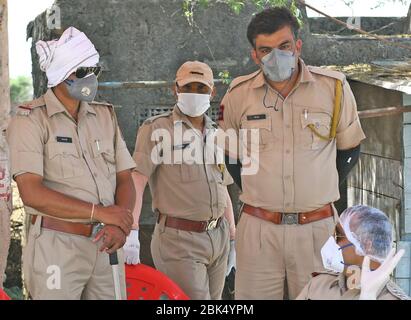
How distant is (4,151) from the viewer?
5195 mm

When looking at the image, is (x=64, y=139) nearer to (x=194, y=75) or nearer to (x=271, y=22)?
(x=271, y=22)

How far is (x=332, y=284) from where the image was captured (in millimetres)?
3432

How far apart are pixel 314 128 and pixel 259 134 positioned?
11.0 inches

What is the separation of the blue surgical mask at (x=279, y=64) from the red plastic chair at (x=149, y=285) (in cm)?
120

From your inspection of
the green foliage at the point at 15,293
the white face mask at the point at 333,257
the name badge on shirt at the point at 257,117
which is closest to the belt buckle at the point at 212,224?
the name badge on shirt at the point at 257,117

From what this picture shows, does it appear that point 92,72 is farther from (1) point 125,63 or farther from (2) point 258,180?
(1) point 125,63

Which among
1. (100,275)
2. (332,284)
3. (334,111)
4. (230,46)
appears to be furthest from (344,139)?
(230,46)

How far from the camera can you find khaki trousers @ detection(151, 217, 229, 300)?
4.93 metres

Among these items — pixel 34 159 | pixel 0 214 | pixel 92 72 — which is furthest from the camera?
pixel 0 214

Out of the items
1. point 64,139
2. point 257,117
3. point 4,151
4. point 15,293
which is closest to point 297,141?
point 257,117

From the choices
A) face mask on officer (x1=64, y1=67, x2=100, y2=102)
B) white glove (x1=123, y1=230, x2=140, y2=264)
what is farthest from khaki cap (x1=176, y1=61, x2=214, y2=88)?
face mask on officer (x1=64, y1=67, x2=100, y2=102)

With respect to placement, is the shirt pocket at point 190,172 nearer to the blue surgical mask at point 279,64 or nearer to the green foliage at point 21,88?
the blue surgical mask at point 279,64

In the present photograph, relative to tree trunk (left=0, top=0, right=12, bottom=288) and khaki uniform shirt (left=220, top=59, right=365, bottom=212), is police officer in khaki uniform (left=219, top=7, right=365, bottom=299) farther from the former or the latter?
tree trunk (left=0, top=0, right=12, bottom=288)
